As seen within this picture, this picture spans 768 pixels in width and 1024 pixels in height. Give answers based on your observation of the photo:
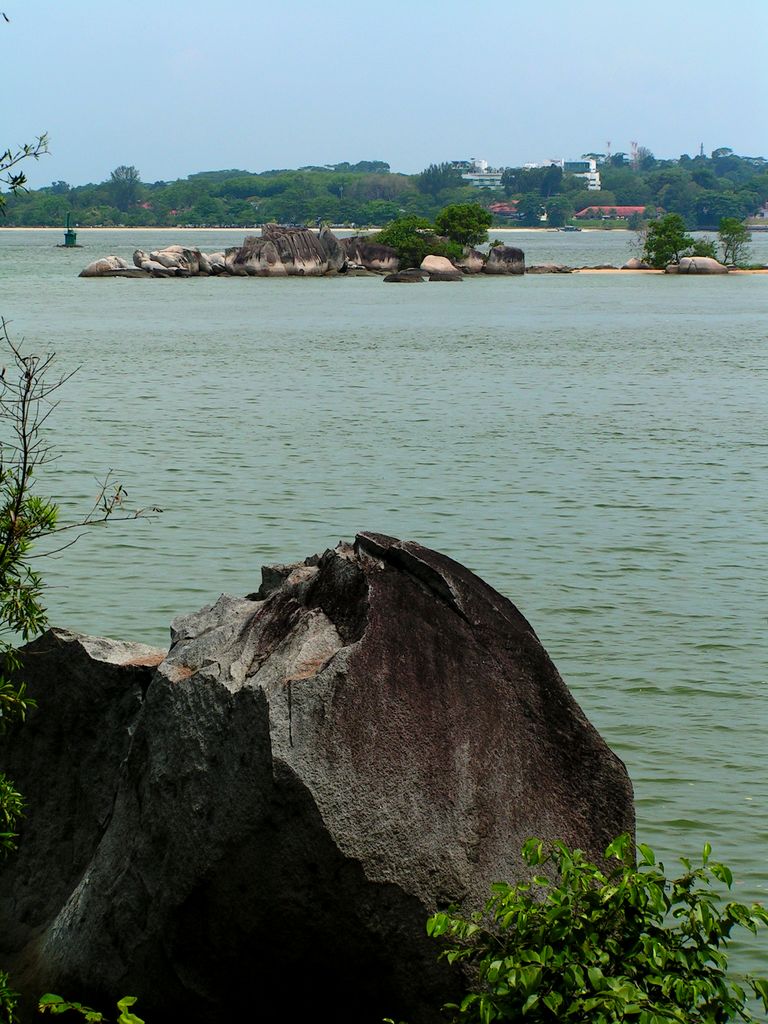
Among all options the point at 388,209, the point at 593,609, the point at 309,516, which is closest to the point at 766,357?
the point at 309,516

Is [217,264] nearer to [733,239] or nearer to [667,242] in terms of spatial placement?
[667,242]

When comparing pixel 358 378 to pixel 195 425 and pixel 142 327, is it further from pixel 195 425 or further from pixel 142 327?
pixel 142 327

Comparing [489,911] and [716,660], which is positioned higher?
[489,911]

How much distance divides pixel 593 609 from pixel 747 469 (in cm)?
798

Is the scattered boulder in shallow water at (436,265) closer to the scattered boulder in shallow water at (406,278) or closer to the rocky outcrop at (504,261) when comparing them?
the scattered boulder in shallow water at (406,278)

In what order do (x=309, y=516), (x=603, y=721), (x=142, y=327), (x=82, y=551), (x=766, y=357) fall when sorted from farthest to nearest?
1. (x=142, y=327)
2. (x=766, y=357)
3. (x=309, y=516)
4. (x=82, y=551)
5. (x=603, y=721)

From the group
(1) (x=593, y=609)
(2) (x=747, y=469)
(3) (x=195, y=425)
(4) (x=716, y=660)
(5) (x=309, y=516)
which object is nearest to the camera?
(4) (x=716, y=660)

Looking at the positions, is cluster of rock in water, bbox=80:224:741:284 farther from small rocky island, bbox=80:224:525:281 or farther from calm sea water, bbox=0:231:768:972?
calm sea water, bbox=0:231:768:972

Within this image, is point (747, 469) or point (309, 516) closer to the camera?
point (309, 516)

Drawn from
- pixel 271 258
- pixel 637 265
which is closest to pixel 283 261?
pixel 271 258

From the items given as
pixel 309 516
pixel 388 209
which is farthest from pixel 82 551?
pixel 388 209

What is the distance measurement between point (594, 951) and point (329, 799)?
915 mm

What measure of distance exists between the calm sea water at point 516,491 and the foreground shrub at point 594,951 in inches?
75.3

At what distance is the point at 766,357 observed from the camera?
36156 millimetres
